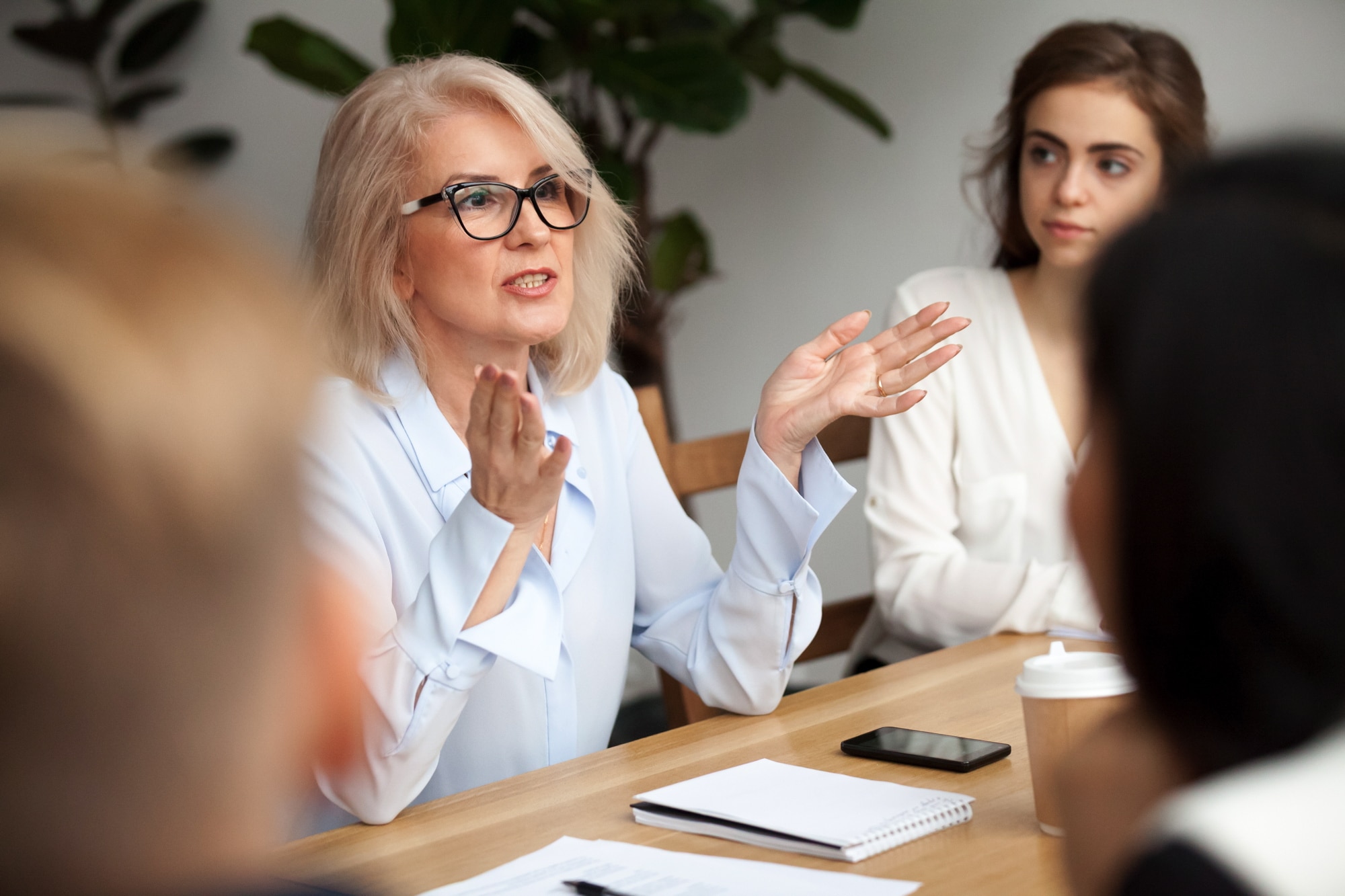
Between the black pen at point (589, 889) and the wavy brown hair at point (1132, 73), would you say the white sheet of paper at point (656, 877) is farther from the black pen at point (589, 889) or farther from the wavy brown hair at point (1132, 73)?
the wavy brown hair at point (1132, 73)

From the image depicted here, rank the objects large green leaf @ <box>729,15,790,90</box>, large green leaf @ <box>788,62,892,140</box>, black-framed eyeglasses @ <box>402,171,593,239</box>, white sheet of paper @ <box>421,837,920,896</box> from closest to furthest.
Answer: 1. white sheet of paper @ <box>421,837,920,896</box>
2. black-framed eyeglasses @ <box>402,171,593,239</box>
3. large green leaf @ <box>788,62,892,140</box>
4. large green leaf @ <box>729,15,790,90</box>

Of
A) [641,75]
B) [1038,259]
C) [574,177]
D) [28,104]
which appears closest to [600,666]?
[574,177]

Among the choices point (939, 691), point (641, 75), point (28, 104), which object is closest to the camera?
point (939, 691)

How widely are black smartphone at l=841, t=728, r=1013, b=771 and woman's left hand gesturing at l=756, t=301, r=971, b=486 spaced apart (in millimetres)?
369

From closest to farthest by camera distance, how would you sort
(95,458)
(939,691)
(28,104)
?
(95,458)
(939,691)
(28,104)

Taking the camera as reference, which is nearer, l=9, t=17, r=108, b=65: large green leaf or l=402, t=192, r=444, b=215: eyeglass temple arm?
l=402, t=192, r=444, b=215: eyeglass temple arm

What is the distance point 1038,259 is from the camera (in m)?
2.19

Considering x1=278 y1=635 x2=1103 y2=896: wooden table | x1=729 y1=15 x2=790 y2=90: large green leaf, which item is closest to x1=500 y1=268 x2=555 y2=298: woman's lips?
x1=278 y1=635 x2=1103 y2=896: wooden table

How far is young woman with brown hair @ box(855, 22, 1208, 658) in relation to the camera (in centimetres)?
192

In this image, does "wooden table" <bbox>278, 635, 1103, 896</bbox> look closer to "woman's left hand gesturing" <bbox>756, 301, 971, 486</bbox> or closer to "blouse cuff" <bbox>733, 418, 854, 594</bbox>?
"blouse cuff" <bbox>733, 418, 854, 594</bbox>

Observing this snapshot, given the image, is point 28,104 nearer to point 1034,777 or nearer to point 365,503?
point 365,503

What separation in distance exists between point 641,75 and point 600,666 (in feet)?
5.49

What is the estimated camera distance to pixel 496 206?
5.15 ft

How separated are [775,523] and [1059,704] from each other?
0.54m
